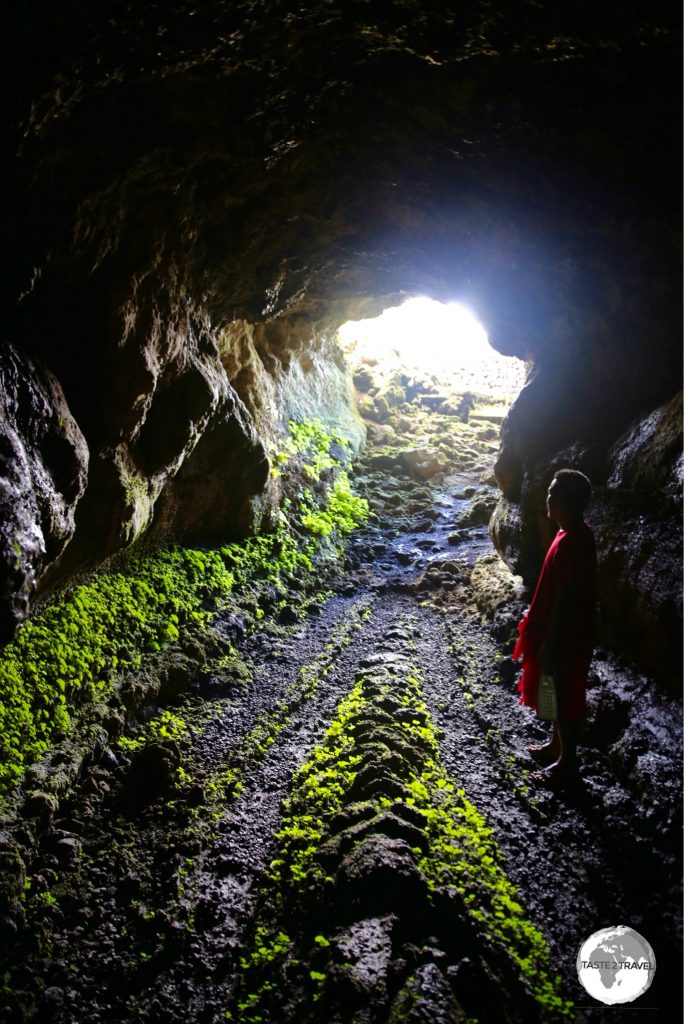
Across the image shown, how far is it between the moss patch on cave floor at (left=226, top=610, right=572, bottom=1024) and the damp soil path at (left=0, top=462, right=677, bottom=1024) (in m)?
0.07

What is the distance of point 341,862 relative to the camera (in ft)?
10.6

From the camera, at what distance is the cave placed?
8.86 ft

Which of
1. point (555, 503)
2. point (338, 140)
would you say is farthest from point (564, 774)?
point (338, 140)

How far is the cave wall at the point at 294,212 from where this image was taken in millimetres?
2787

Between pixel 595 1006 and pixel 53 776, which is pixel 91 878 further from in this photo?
pixel 595 1006

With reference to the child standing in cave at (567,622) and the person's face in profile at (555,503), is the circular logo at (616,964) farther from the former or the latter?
the person's face in profile at (555,503)

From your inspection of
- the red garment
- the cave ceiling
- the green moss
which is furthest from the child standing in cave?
the green moss

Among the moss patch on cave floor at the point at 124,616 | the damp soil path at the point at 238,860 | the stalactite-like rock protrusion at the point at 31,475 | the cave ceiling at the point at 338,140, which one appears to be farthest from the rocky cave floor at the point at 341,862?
the cave ceiling at the point at 338,140

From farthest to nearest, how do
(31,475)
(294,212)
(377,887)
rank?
(294,212)
(31,475)
(377,887)

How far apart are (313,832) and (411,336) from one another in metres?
19.6

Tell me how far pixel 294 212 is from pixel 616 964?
6679 millimetres

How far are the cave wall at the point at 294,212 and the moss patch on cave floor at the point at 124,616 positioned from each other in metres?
0.49

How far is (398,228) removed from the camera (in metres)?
5.73

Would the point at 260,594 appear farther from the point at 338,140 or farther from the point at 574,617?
the point at 338,140
